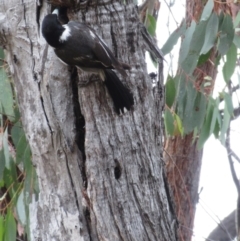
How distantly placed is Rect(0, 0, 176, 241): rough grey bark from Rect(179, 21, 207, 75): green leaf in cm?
33

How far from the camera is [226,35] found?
2572 mm

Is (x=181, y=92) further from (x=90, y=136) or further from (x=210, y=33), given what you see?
(x=90, y=136)

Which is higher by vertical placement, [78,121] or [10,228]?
[78,121]

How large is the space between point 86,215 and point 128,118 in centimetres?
32

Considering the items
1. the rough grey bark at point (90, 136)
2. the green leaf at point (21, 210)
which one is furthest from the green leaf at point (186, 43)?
the green leaf at point (21, 210)

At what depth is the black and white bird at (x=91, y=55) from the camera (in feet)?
7.09

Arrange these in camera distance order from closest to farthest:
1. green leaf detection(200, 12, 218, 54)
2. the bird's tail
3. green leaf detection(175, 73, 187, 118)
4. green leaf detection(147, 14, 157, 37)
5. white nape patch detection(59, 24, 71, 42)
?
the bird's tail < white nape patch detection(59, 24, 71, 42) < green leaf detection(200, 12, 218, 54) < green leaf detection(175, 73, 187, 118) < green leaf detection(147, 14, 157, 37)

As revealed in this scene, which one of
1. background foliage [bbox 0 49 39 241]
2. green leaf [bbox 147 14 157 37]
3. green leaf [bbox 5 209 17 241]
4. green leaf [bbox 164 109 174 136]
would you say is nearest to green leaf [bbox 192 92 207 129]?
green leaf [bbox 164 109 174 136]

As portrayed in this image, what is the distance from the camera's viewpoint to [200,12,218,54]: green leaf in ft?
8.25

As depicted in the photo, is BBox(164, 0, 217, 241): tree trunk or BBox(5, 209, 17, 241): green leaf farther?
BBox(164, 0, 217, 241): tree trunk

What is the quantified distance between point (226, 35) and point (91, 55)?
562mm

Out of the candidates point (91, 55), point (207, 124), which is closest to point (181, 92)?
point (207, 124)

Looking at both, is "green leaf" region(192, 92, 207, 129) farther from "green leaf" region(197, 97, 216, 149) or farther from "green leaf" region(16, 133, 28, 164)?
"green leaf" region(16, 133, 28, 164)

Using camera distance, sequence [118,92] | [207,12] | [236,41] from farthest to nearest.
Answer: [236,41] < [207,12] < [118,92]
